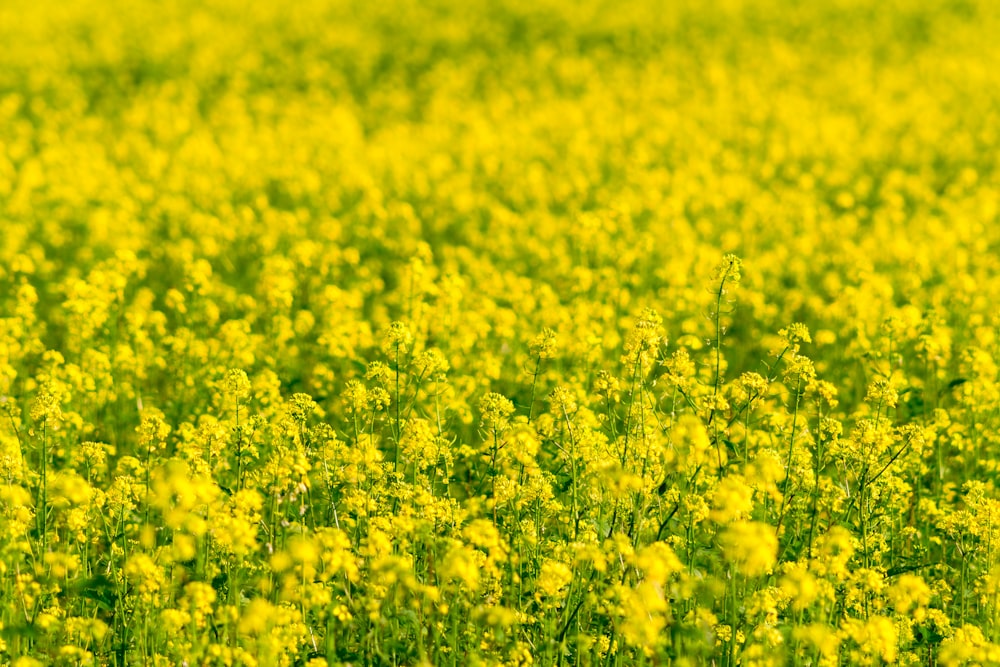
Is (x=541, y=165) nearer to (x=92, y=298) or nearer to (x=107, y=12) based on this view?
(x=92, y=298)

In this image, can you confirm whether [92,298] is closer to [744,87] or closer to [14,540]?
[14,540]

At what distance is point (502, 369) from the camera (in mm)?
6250

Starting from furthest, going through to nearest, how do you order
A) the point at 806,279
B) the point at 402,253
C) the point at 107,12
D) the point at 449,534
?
the point at 107,12, the point at 402,253, the point at 806,279, the point at 449,534

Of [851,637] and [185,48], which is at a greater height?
[185,48]

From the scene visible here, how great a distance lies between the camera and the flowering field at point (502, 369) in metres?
3.88

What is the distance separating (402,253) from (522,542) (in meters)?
5.25

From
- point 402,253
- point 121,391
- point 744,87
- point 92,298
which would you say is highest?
point 744,87

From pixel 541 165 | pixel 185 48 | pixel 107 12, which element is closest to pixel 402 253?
pixel 541 165

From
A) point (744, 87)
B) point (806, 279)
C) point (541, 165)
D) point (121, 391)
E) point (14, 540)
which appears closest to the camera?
point (14, 540)

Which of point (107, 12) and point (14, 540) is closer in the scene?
point (14, 540)

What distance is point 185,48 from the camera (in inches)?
720

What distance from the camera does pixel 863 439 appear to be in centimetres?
429

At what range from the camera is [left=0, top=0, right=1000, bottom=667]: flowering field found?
153 inches

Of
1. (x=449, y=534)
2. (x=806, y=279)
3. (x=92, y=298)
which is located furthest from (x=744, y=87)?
(x=449, y=534)
